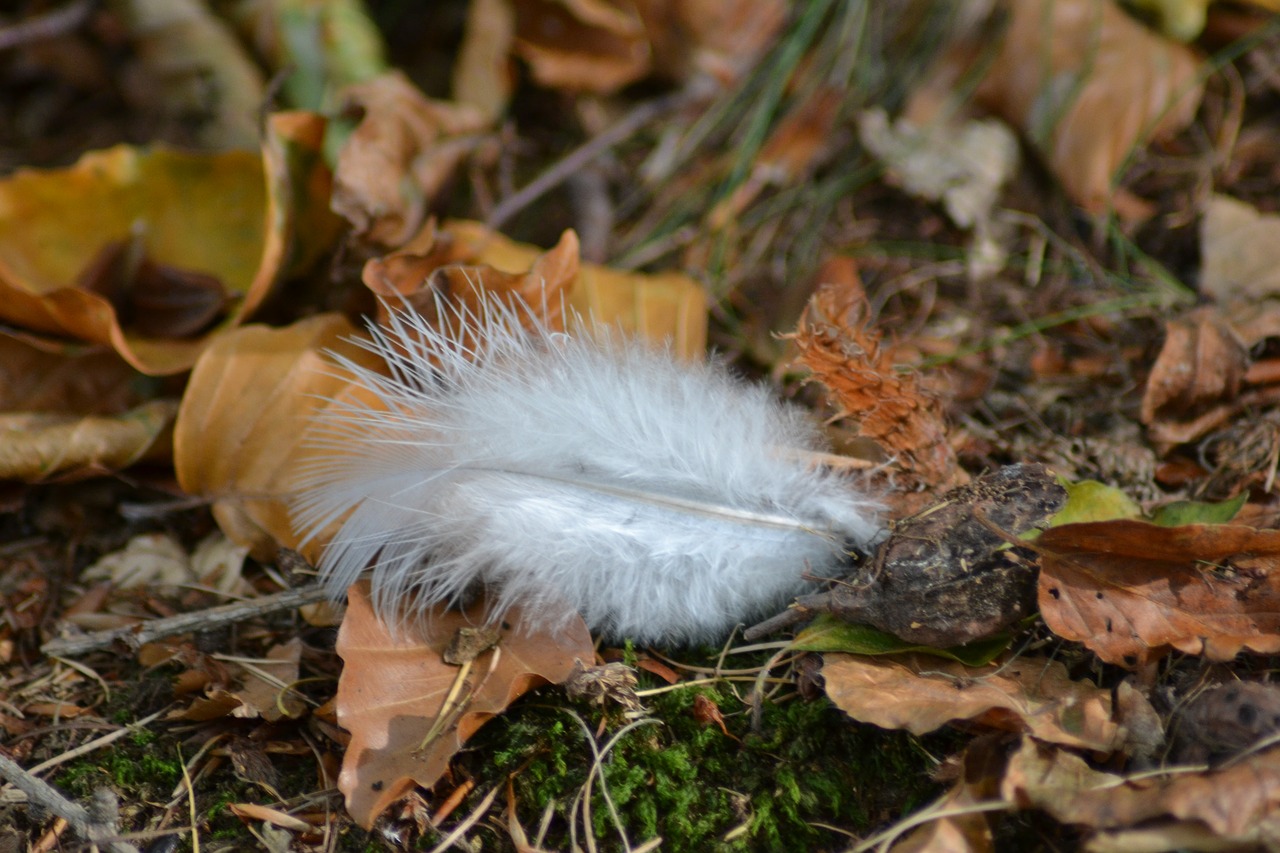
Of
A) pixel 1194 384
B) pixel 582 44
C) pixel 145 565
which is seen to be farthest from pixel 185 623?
pixel 1194 384

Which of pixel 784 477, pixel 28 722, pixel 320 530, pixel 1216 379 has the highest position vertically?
pixel 1216 379

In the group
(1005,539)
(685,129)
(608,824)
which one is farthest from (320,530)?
(685,129)

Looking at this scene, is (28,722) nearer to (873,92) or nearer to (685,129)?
(685,129)

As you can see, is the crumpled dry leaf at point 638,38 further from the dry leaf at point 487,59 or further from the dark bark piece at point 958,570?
the dark bark piece at point 958,570

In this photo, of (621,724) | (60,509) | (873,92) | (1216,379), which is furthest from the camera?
(873,92)

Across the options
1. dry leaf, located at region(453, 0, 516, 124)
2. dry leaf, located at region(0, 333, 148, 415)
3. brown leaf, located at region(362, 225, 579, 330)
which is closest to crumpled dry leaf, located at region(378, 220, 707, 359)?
brown leaf, located at region(362, 225, 579, 330)

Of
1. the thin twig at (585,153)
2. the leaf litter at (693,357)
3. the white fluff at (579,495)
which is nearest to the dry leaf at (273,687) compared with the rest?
the leaf litter at (693,357)
